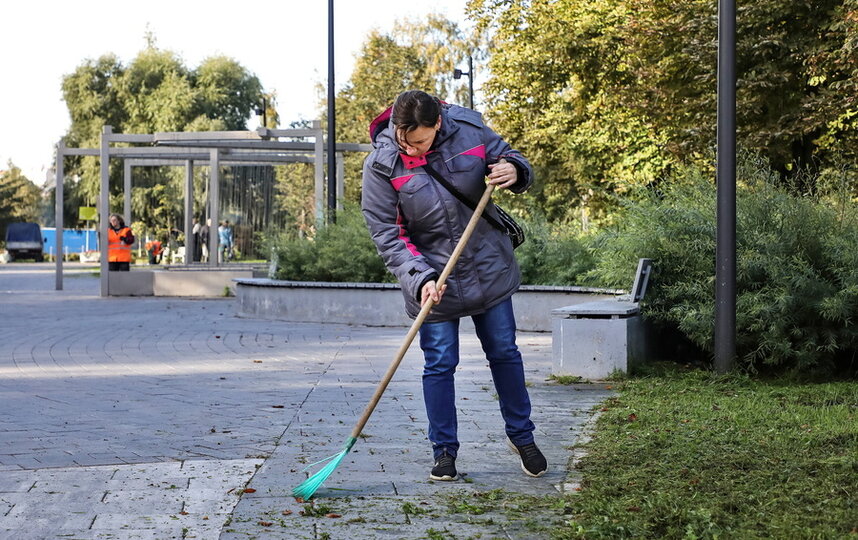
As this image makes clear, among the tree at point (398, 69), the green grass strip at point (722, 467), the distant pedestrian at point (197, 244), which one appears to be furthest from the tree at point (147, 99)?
the green grass strip at point (722, 467)

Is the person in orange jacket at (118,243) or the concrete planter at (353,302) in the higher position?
the person in orange jacket at (118,243)

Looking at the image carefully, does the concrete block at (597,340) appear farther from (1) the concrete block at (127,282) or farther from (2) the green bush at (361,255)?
(1) the concrete block at (127,282)

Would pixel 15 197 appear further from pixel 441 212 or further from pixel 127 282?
pixel 441 212

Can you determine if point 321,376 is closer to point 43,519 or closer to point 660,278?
point 660,278

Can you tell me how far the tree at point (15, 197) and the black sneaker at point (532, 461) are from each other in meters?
71.3

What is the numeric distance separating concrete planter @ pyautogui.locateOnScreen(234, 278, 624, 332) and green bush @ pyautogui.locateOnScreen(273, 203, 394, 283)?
0.43m

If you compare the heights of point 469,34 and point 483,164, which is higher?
point 469,34

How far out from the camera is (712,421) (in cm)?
632

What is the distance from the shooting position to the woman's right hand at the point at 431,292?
15.8ft

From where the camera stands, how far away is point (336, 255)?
1523 cm

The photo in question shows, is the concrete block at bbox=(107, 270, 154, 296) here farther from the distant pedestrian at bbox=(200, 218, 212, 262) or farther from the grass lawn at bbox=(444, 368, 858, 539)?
the grass lawn at bbox=(444, 368, 858, 539)

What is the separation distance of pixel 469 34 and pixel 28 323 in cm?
2753

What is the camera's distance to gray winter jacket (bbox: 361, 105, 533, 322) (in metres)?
5.00

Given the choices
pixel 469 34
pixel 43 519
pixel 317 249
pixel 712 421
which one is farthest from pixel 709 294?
pixel 469 34
